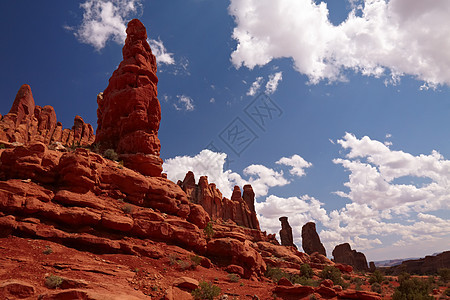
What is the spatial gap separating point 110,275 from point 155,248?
5471mm

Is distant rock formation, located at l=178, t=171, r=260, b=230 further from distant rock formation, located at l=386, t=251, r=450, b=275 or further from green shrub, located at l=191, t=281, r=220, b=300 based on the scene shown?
green shrub, located at l=191, t=281, r=220, b=300

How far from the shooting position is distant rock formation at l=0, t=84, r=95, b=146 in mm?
49375

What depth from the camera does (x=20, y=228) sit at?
1301cm

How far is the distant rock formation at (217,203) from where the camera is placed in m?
83.2

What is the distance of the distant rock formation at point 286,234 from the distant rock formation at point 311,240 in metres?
4.57

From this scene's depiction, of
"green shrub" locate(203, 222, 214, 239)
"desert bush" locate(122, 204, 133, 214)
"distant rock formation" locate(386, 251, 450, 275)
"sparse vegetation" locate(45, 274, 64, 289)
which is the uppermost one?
"desert bush" locate(122, 204, 133, 214)

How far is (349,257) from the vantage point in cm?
8362

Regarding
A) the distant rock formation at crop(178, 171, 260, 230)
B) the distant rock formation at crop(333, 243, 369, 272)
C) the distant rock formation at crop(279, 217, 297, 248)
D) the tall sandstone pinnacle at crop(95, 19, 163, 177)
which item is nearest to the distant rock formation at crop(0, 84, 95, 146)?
the tall sandstone pinnacle at crop(95, 19, 163, 177)

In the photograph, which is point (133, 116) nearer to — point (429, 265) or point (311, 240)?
point (311, 240)

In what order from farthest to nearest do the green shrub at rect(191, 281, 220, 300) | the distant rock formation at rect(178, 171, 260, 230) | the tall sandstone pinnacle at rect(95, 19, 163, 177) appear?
the distant rock formation at rect(178, 171, 260, 230)
the tall sandstone pinnacle at rect(95, 19, 163, 177)
the green shrub at rect(191, 281, 220, 300)

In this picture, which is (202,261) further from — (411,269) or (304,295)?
(411,269)

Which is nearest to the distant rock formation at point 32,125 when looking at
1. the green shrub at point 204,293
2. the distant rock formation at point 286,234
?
the green shrub at point 204,293

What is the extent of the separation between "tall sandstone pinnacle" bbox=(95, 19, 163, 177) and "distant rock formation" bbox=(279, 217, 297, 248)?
7492cm

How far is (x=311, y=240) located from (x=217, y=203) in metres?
36.3
